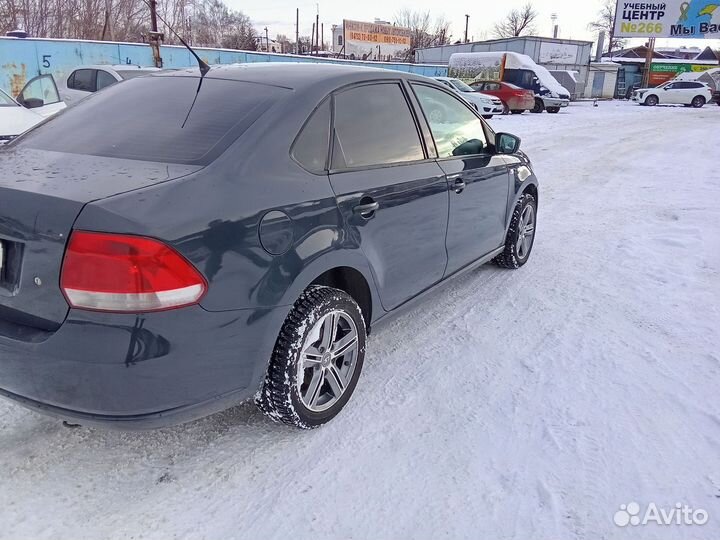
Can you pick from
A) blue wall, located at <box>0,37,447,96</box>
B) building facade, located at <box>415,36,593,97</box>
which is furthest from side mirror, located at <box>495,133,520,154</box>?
building facade, located at <box>415,36,593,97</box>

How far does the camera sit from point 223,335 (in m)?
2.13

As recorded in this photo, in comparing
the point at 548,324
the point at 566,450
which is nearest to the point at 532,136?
the point at 548,324

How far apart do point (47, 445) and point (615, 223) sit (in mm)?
5959

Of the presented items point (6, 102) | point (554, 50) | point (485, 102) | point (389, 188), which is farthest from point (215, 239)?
point (554, 50)

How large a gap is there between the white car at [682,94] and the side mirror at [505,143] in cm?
3357

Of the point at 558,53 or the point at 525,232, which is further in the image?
the point at 558,53

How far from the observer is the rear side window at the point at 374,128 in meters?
2.81

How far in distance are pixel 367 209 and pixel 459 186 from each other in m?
1.07

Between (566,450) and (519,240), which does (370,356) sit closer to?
(566,450)

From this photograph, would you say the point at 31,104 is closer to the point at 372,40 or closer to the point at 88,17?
the point at 88,17

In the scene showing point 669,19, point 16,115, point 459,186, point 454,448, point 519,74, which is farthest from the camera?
point 669,19

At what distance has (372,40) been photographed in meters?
56.8

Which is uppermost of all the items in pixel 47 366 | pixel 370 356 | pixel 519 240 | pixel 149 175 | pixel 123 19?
pixel 123 19

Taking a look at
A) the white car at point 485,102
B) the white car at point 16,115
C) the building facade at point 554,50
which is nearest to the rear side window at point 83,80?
the white car at point 16,115
